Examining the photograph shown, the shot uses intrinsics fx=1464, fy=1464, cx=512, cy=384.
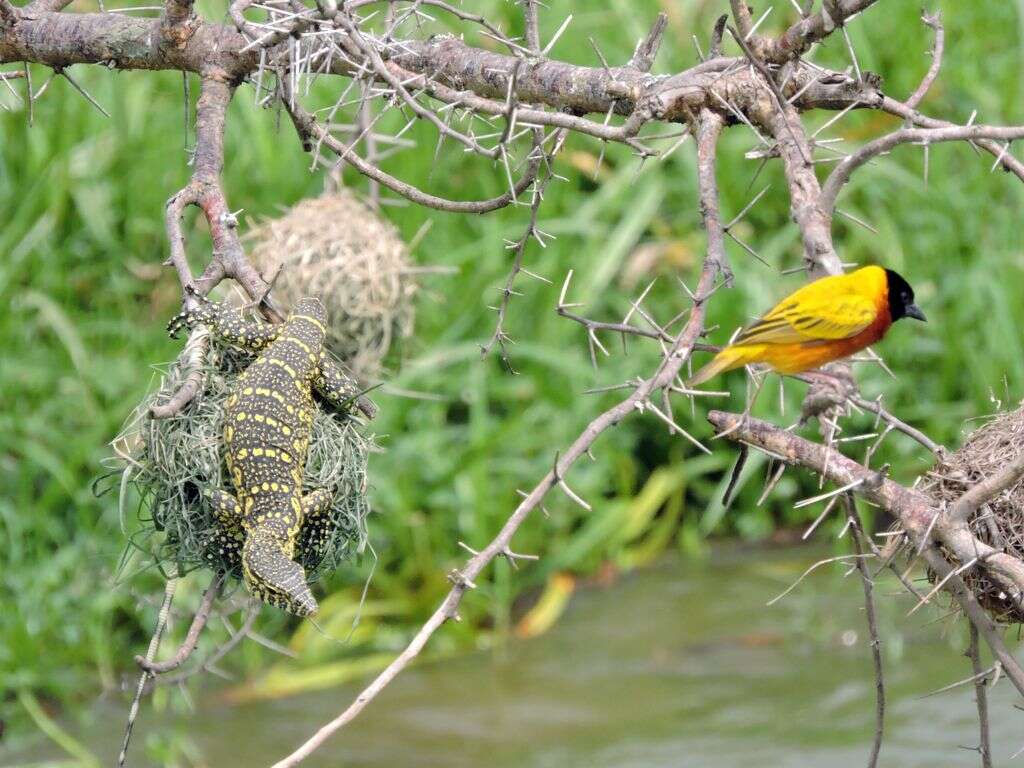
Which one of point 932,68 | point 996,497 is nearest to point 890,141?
point 932,68

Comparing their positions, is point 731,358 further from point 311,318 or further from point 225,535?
point 225,535

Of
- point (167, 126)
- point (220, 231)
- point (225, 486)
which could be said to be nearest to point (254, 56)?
point (220, 231)

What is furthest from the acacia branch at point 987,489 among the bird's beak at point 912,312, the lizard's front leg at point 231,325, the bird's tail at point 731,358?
the lizard's front leg at point 231,325

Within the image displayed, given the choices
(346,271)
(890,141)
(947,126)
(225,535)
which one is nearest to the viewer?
A: (890,141)

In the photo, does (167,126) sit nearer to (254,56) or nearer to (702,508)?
(702,508)

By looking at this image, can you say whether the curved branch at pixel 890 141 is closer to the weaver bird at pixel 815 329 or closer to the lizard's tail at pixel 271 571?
the weaver bird at pixel 815 329

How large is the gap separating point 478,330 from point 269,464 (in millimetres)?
4282

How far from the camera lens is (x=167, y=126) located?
7.54 m

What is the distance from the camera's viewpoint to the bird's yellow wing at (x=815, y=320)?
3.39 metres

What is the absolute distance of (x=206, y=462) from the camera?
119 inches

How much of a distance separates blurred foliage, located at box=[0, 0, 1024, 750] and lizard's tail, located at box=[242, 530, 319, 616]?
2755 millimetres

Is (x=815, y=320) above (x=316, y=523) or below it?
above

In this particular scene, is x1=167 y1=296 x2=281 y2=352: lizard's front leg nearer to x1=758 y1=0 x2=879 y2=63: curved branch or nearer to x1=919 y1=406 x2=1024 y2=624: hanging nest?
x1=758 y1=0 x2=879 y2=63: curved branch

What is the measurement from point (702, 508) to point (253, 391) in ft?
15.9
